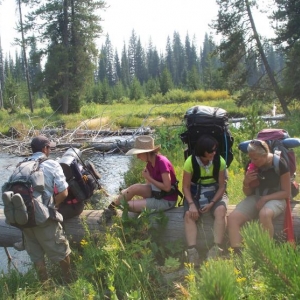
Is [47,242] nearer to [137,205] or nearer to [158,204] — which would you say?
[137,205]

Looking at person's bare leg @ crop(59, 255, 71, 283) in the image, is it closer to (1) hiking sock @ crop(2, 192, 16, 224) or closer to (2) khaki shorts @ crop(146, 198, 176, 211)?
(1) hiking sock @ crop(2, 192, 16, 224)

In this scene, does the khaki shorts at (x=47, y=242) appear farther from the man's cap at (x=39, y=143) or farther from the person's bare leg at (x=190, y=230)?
the person's bare leg at (x=190, y=230)

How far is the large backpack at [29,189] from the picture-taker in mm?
4102

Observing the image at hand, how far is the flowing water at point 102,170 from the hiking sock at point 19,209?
60.9 inches

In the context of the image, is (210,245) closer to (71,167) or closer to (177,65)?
(71,167)

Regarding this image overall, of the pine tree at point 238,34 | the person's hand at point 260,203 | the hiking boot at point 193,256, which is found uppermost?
the pine tree at point 238,34

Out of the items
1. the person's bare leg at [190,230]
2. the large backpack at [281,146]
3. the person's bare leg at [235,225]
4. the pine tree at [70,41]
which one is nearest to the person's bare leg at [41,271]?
the person's bare leg at [190,230]

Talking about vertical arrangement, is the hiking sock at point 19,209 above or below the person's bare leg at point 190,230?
above

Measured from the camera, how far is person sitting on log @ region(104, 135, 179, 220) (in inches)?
192

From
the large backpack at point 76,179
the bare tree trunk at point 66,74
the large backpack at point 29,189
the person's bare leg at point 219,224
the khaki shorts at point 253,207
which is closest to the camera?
the large backpack at point 29,189

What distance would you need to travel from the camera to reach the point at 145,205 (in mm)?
4891

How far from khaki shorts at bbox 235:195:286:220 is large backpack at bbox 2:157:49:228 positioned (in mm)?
2007

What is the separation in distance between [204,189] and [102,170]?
8877mm

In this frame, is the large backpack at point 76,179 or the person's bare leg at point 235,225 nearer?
the person's bare leg at point 235,225
